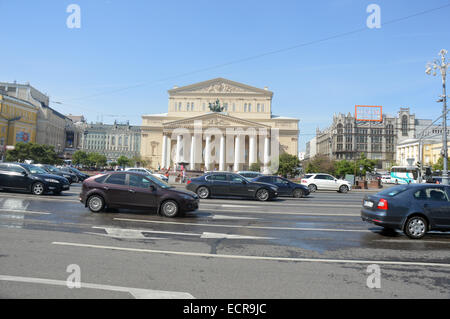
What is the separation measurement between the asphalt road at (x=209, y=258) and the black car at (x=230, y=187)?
687cm

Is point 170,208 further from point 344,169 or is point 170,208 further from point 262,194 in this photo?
point 344,169

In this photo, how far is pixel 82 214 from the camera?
1067cm

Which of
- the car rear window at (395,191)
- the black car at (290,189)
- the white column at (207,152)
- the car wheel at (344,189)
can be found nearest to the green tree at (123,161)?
the white column at (207,152)

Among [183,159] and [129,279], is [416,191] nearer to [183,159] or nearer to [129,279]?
[129,279]

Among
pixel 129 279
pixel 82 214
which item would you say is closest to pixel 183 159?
pixel 82 214

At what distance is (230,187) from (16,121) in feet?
241

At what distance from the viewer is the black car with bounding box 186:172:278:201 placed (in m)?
17.4

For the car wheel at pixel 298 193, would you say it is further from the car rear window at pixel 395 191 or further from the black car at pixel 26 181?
the black car at pixel 26 181

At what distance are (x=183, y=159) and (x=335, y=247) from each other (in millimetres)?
70923

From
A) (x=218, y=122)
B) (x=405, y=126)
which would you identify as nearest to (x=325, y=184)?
(x=218, y=122)

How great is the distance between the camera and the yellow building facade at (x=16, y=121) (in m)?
67.7

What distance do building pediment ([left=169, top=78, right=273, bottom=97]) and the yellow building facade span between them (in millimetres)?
37607
